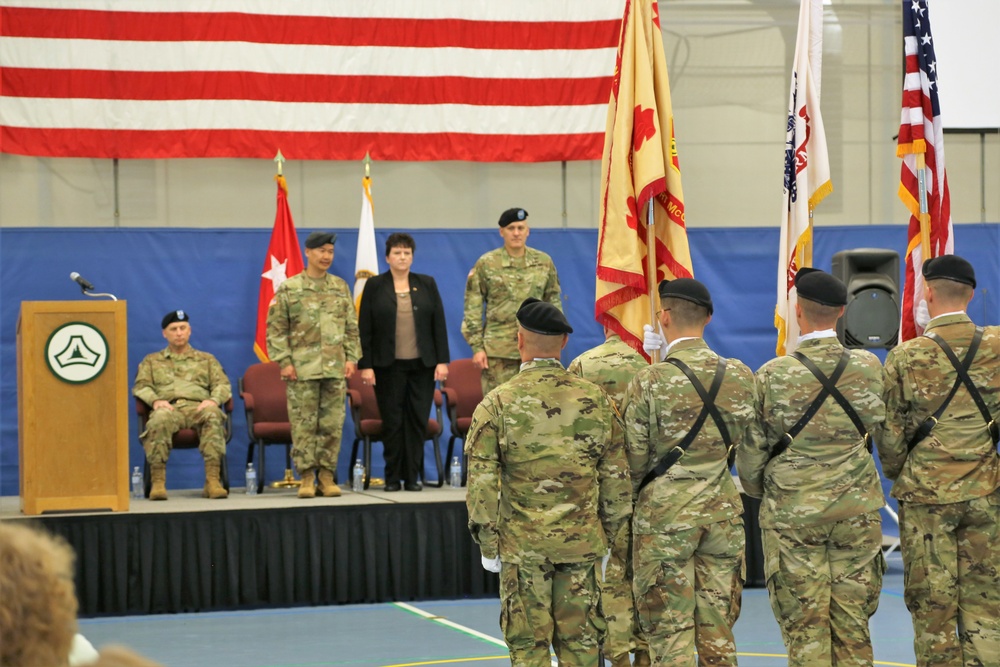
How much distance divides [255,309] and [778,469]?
20.7 feet

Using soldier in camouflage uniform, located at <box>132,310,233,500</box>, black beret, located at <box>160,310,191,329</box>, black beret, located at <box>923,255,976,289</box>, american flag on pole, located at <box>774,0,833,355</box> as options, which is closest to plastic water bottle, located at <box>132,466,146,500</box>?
soldier in camouflage uniform, located at <box>132,310,233,500</box>

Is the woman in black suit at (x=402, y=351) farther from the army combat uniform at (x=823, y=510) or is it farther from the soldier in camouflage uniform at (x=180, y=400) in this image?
the army combat uniform at (x=823, y=510)

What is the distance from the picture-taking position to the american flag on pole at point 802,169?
614cm

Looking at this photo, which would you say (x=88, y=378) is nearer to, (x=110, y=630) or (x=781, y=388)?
(x=110, y=630)

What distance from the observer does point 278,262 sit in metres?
9.93

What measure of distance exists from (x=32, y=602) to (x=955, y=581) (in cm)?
408

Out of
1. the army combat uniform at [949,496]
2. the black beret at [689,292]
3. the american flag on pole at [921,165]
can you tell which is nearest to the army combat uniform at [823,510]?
the army combat uniform at [949,496]

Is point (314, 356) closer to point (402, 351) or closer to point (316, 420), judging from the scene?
point (316, 420)

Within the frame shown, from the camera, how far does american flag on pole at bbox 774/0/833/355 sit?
614 cm

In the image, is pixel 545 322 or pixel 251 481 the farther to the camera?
pixel 251 481

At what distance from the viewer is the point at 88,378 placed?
720cm

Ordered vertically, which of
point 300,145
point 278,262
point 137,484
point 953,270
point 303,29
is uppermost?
point 303,29

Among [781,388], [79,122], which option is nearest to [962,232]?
[781,388]

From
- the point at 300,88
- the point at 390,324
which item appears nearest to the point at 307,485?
the point at 390,324
